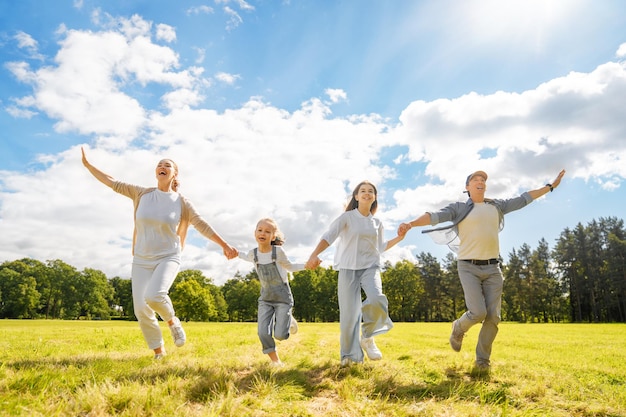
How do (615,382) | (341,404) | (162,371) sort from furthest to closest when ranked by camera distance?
(615,382)
(162,371)
(341,404)

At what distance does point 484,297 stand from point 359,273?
202 centimetres

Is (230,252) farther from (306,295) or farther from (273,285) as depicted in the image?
(306,295)

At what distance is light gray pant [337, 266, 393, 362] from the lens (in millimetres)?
6051

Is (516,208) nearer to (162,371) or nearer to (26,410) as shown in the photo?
(162,371)

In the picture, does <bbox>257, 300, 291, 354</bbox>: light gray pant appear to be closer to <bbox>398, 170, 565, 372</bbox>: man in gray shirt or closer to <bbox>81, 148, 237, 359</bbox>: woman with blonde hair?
<bbox>81, 148, 237, 359</bbox>: woman with blonde hair

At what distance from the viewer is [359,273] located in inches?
247

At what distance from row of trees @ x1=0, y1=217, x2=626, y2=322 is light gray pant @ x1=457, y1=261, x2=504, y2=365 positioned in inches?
2511

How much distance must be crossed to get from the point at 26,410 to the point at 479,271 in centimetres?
578

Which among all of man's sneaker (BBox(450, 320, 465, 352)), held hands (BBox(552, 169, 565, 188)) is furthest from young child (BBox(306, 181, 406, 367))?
held hands (BBox(552, 169, 565, 188))

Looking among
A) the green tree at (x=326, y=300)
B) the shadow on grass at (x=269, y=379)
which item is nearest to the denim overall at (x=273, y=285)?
the shadow on grass at (x=269, y=379)

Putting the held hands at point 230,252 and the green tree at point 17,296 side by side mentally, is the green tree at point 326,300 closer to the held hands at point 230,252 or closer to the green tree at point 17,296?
the green tree at point 17,296

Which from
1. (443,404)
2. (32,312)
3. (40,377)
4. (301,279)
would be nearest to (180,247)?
(40,377)

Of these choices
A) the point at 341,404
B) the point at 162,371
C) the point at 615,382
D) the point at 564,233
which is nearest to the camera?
the point at 341,404

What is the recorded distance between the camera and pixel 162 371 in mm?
5062
